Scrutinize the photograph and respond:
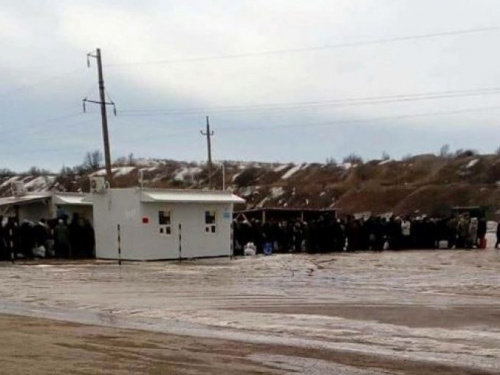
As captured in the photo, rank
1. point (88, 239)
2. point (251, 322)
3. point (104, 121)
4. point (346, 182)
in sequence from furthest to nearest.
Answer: point (346, 182)
point (104, 121)
point (88, 239)
point (251, 322)

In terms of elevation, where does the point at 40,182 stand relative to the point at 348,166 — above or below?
below

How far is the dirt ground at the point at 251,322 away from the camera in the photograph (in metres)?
9.16

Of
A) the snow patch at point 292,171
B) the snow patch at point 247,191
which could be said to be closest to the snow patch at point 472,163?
the snow patch at point 247,191

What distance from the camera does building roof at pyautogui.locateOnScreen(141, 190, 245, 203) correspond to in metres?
31.5

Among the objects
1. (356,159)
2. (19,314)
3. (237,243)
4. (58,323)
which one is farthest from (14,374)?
(356,159)

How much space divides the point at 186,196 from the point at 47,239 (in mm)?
5618

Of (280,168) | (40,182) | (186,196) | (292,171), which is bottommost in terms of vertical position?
(40,182)

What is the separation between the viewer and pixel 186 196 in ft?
109

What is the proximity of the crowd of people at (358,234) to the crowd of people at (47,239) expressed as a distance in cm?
669

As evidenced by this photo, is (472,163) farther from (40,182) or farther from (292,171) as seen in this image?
→ (40,182)

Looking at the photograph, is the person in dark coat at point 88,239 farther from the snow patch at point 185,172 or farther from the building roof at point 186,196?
the snow patch at point 185,172

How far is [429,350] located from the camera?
10.0 meters

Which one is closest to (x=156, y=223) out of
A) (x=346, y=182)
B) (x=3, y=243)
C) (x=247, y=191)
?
(x=3, y=243)

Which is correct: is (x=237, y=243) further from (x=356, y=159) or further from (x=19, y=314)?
→ (x=356, y=159)
